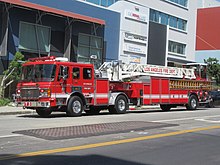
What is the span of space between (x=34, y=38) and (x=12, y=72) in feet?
14.2

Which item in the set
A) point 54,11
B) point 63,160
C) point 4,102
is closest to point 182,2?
point 54,11

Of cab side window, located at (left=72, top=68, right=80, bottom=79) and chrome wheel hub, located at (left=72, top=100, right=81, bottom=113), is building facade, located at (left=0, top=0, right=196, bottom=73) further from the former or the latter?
chrome wheel hub, located at (left=72, top=100, right=81, bottom=113)

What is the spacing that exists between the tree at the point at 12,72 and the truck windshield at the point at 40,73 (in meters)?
6.68

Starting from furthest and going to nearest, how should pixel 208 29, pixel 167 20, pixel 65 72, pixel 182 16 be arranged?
pixel 208 29
pixel 182 16
pixel 167 20
pixel 65 72

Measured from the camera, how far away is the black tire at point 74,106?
17766 millimetres

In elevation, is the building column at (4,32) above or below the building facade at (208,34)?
below

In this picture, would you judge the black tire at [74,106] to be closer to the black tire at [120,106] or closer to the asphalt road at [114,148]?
the black tire at [120,106]

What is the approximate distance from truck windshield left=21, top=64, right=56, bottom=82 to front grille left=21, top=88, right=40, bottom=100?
482mm

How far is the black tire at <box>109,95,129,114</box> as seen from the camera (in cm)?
2038

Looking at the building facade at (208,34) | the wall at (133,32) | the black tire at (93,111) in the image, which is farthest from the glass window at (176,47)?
the black tire at (93,111)

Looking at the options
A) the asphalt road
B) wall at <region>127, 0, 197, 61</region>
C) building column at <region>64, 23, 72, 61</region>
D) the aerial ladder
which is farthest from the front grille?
wall at <region>127, 0, 197, 61</region>

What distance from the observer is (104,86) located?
19.7 m

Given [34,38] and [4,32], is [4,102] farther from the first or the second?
[34,38]

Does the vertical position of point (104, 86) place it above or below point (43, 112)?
above
